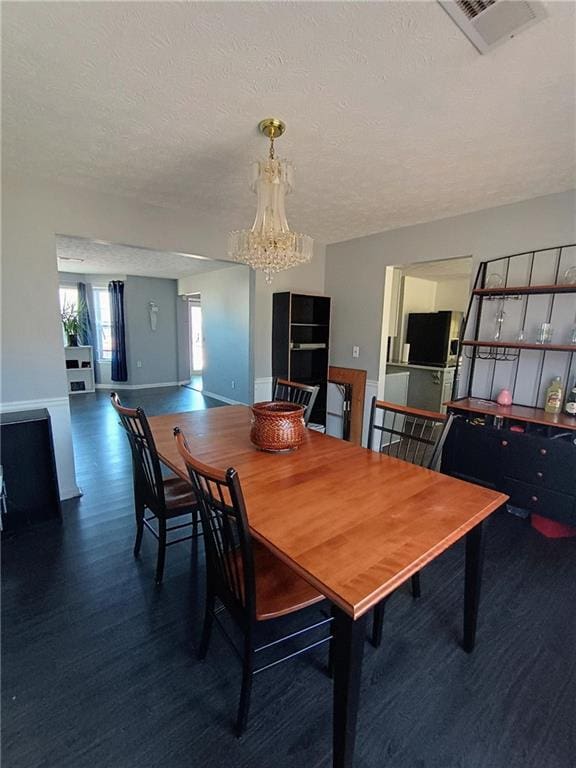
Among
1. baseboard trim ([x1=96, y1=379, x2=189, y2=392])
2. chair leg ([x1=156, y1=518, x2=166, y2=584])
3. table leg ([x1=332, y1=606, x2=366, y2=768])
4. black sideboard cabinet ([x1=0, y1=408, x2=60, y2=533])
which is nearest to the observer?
table leg ([x1=332, y1=606, x2=366, y2=768])

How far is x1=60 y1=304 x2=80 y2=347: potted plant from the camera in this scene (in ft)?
21.6

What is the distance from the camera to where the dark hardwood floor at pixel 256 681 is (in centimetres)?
121

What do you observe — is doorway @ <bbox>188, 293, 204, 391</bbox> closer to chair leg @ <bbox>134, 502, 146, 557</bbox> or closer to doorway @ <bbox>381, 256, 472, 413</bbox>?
doorway @ <bbox>381, 256, 472, 413</bbox>

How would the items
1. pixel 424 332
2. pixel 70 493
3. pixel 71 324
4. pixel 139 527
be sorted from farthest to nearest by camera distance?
pixel 71 324, pixel 424 332, pixel 70 493, pixel 139 527

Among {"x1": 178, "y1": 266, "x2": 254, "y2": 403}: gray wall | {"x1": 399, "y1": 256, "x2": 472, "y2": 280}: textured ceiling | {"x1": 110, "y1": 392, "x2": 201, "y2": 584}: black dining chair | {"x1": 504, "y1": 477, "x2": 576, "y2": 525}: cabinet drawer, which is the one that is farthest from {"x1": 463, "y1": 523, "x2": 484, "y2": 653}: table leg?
{"x1": 178, "y1": 266, "x2": 254, "y2": 403}: gray wall

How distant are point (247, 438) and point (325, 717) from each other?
126 cm

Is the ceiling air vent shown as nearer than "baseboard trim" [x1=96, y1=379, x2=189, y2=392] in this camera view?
Yes

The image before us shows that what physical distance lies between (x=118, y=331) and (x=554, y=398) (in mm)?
7193

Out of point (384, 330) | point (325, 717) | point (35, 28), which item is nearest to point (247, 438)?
point (325, 717)

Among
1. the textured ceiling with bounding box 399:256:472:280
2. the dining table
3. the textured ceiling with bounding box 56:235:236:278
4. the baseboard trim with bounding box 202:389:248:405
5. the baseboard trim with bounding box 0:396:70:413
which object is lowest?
the baseboard trim with bounding box 202:389:248:405

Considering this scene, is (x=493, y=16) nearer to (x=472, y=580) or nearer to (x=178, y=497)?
(x=472, y=580)

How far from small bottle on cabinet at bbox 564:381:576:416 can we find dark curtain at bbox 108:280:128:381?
718 cm

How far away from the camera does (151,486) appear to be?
194 cm

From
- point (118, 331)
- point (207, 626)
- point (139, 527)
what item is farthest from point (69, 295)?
point (207, 626)
